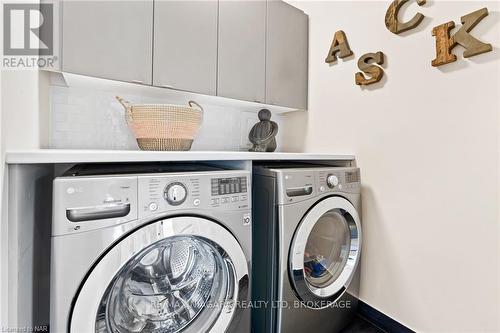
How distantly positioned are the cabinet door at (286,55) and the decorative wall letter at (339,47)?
0.87 feet

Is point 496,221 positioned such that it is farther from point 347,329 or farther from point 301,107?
point 301,107

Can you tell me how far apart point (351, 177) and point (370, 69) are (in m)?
0.63

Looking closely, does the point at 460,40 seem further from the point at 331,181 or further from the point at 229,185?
the point at 229,185

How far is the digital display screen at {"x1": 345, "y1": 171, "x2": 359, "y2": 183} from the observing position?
1361 millimetres

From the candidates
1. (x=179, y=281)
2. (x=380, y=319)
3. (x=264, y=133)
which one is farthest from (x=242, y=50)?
(x=380, y=319)

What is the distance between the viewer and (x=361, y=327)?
1429 mm

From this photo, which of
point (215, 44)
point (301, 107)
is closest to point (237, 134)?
point (301, 107)

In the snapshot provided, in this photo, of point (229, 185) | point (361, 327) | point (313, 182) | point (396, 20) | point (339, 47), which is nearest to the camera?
point (229, 185)

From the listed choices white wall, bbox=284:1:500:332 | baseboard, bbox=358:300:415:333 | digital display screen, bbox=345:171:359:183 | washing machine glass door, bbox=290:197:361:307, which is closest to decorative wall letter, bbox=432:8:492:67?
white wall, bbox=284:1:500:332

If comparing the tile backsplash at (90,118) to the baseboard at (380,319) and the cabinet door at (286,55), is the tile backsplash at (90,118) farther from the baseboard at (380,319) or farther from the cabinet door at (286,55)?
the baseboard at (380,319)

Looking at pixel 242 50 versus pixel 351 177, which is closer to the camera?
pixel 351 177

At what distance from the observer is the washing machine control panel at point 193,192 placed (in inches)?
31.0

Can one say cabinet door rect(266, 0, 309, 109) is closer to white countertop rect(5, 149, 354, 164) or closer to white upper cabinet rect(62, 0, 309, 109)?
white upper cabinet rect(62, 0, 309, 109)

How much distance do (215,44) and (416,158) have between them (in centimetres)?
130
